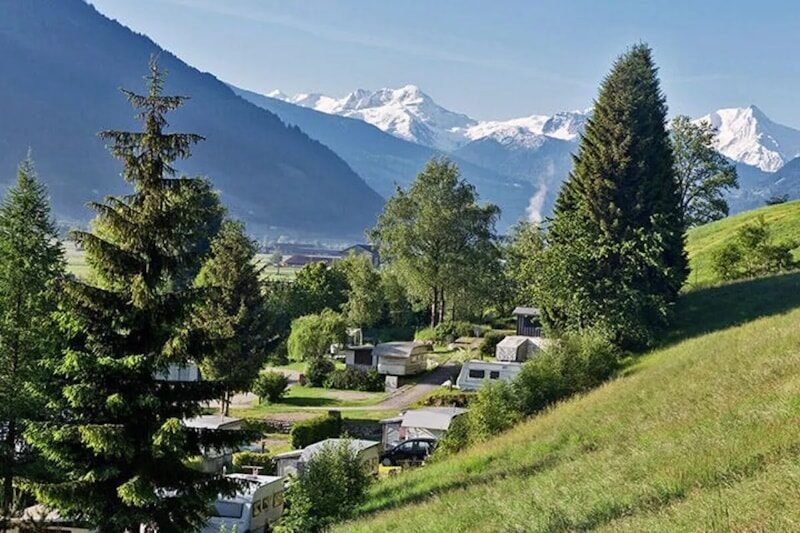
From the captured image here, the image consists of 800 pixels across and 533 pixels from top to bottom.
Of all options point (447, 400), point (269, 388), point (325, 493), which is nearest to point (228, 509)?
point (325, 493)

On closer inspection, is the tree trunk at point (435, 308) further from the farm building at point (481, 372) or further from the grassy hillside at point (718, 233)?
the grassy hillside at point (718, 233)

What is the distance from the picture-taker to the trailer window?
22.6m

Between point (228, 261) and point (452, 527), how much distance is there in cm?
3628

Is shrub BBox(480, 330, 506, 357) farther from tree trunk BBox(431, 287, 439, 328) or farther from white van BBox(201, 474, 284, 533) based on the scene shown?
white van BBox(201, 474, 284, 533)

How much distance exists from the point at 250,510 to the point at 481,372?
27499 millimetres

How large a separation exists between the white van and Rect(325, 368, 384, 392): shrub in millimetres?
31156

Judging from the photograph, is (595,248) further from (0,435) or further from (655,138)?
(0,435)

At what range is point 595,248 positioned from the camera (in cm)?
3931

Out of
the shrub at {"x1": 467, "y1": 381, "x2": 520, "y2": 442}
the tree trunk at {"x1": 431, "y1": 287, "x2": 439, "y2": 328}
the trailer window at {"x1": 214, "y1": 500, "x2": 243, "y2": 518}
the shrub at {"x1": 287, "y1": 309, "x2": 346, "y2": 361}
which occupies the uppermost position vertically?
the tree trunk at {"x1": 431, "y1": 287, "x2": 439, "y2": 328}

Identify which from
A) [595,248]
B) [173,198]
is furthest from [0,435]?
[595,248]

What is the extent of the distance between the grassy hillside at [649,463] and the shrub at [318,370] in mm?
32432

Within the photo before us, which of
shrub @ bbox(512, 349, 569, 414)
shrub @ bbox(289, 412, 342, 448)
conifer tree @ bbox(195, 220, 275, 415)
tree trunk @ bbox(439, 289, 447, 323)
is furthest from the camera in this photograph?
tree trunk @ bbox(439, 289, 447, 323)

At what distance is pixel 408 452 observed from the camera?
3294cm

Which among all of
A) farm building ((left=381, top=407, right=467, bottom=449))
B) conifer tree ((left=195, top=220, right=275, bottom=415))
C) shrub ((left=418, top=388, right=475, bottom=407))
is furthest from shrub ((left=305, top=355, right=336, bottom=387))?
farm building ((left=381, top=407, right=467, bottom=449))
